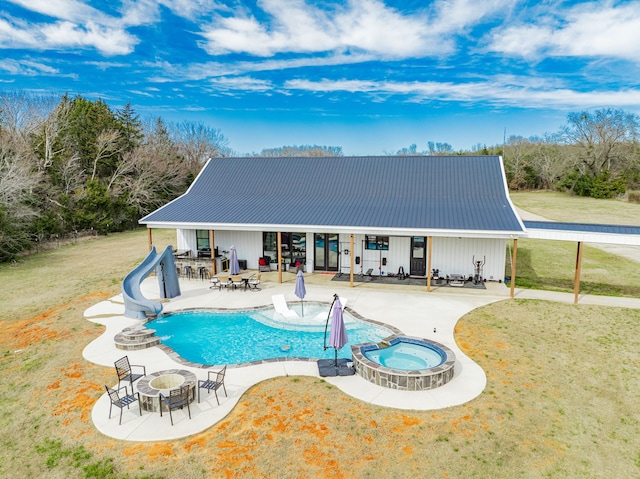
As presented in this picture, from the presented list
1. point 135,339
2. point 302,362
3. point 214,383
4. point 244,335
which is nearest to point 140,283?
point 135,339

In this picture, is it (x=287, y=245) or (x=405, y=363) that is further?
(x=287, y=245)

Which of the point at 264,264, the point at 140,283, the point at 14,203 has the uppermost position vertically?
the point at 14,203

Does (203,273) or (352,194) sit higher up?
(352,194)

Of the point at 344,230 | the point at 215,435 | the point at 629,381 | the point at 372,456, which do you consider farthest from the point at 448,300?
the point at 215,435

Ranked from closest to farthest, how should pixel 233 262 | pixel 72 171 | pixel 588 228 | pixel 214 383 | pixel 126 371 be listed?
1. pixel 214 383
2. pixel 126 371
3. pixel 588 228
4. pixel 233 262
5. pixel 72 171

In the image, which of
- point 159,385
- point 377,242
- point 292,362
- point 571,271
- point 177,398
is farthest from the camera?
point 571,271

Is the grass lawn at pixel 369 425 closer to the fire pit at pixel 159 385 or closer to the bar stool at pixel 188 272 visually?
the fire pit at pixel 159 385

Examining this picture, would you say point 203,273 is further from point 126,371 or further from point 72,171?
point 72,171

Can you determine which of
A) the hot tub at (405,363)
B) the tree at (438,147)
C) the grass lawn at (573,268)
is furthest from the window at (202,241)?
the tree at (438,147)
